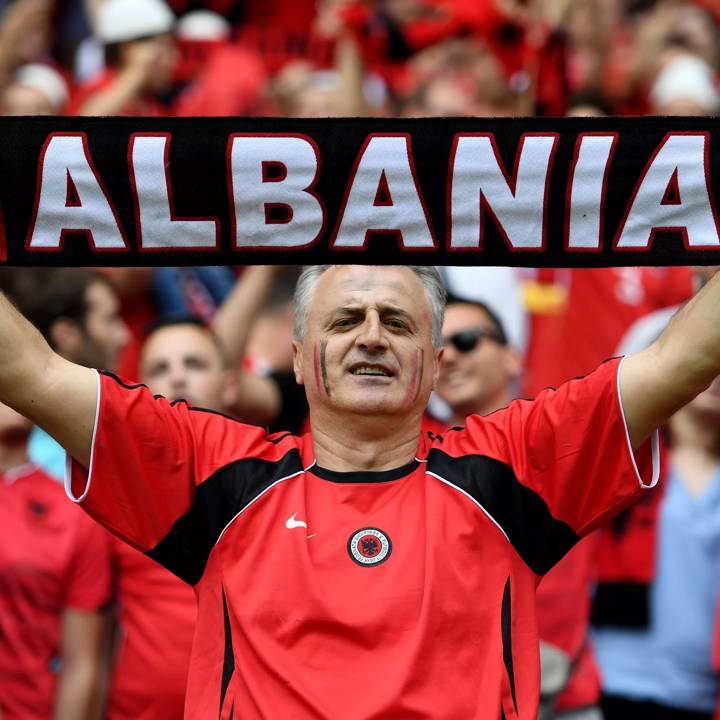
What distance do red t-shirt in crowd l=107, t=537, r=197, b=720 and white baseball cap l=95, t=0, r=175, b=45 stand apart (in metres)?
3.61

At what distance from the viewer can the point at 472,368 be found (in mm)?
5391

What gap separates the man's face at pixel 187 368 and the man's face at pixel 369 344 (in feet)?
5.06

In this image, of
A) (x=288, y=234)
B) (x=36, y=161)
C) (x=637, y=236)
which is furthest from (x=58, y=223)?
(x=637, y=236)

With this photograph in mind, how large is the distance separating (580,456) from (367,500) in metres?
0.49

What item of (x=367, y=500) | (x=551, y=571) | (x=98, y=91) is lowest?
(x=551, y=571)

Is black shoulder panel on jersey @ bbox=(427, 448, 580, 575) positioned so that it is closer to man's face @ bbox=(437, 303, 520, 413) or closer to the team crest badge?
the team crest badge

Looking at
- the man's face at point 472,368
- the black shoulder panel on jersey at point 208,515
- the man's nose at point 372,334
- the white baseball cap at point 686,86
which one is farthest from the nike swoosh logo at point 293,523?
the white baseball cap at point 686,86

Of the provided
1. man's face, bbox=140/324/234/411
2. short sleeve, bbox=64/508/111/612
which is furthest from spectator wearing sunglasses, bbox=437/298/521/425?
short sleeve, bbox=64/508/111/612

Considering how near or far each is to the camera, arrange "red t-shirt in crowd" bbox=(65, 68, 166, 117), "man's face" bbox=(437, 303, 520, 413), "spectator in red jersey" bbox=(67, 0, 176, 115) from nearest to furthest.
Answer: "man's face" bbox=(437, 303, 520, 413)
"spectator in red jersey" bbox=(67, 0, 176, 115)
"red t-shirt in crowd" bbox=(65, 68, 166, 117)

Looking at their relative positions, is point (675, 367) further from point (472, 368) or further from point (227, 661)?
point (472, 368)

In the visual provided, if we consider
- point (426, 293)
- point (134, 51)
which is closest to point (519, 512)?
point (426, 293)

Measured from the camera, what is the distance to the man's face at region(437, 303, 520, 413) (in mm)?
5375

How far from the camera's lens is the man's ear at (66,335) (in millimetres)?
5648

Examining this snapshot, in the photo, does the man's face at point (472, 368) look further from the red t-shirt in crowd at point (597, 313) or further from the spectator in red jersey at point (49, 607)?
the spectator in red jersey at point (49, 607)
